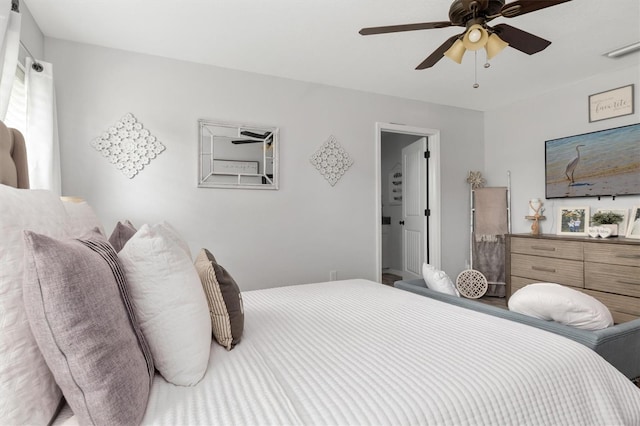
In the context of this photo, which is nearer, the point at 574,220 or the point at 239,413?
the point at 239,413

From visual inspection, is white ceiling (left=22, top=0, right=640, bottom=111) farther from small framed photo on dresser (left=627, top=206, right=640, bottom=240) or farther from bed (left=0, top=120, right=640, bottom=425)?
bed (left=0, top=120, right=640, bottom=425)

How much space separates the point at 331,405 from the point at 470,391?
16.1 inches

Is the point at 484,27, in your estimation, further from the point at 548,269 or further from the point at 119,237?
the point at 548,269

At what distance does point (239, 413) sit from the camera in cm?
82

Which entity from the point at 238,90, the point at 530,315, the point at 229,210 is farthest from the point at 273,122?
the point at 530,315

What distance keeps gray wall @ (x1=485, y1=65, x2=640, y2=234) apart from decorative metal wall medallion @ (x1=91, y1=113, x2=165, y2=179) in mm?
4240

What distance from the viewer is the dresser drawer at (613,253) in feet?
9.18

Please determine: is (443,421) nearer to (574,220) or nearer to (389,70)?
(389,70)

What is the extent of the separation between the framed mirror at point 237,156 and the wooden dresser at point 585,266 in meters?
2.87

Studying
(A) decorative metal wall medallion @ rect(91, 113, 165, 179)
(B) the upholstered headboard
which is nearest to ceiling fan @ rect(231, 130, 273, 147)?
(A) decorative metal wall medallion @ rect(91, 113, 165, 179)

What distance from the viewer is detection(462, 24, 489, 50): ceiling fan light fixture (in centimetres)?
178

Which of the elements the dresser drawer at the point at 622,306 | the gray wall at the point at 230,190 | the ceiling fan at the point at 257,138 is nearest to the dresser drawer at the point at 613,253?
the dresser drawer at the point at 622,306

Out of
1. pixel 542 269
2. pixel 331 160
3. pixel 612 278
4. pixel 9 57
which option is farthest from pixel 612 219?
pixel 9 57

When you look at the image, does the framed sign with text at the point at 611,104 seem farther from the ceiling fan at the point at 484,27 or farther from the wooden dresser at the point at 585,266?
the ceiling fan at the point at 484,27
